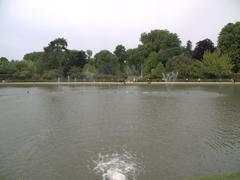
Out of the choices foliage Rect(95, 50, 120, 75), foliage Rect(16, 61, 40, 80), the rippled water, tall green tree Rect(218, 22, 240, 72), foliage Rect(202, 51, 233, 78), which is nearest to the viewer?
the rippled water

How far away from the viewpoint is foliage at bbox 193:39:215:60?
251 ft

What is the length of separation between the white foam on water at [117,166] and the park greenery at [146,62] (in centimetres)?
5724

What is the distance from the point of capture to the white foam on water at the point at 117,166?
32.0ft

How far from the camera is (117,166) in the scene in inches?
421

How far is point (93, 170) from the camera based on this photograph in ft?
34.1

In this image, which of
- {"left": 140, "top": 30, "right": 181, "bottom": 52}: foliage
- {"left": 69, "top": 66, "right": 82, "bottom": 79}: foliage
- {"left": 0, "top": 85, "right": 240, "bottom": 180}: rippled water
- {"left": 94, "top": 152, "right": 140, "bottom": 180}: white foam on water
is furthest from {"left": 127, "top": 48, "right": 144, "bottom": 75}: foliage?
{"left": 94, "top": 152, "right": 140, "bottom": 180}: white foam on water

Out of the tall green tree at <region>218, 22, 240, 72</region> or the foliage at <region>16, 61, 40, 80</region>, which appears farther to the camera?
the foliage at <region>16, 61, 40, 80</region>

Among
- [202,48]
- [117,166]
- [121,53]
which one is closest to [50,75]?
[121,53]

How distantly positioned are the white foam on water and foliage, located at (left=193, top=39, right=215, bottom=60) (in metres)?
68.5

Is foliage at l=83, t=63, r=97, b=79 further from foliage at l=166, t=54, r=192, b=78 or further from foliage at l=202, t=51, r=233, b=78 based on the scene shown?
foliage at l=202, t=51, r=233, b=78

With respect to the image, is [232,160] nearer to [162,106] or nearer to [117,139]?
[117,139]

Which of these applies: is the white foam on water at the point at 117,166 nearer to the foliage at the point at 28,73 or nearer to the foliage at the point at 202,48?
the foliage at the point at 202,48

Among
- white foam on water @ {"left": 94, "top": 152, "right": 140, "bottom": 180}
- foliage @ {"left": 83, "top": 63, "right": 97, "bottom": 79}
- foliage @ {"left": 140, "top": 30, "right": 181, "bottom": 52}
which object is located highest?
foliage @ {"left": 140, "top": 30, "right": 181, "bottom": 52}

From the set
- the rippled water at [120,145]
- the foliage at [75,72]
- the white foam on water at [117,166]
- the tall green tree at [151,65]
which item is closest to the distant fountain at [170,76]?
the tall green tree at [151,65]
